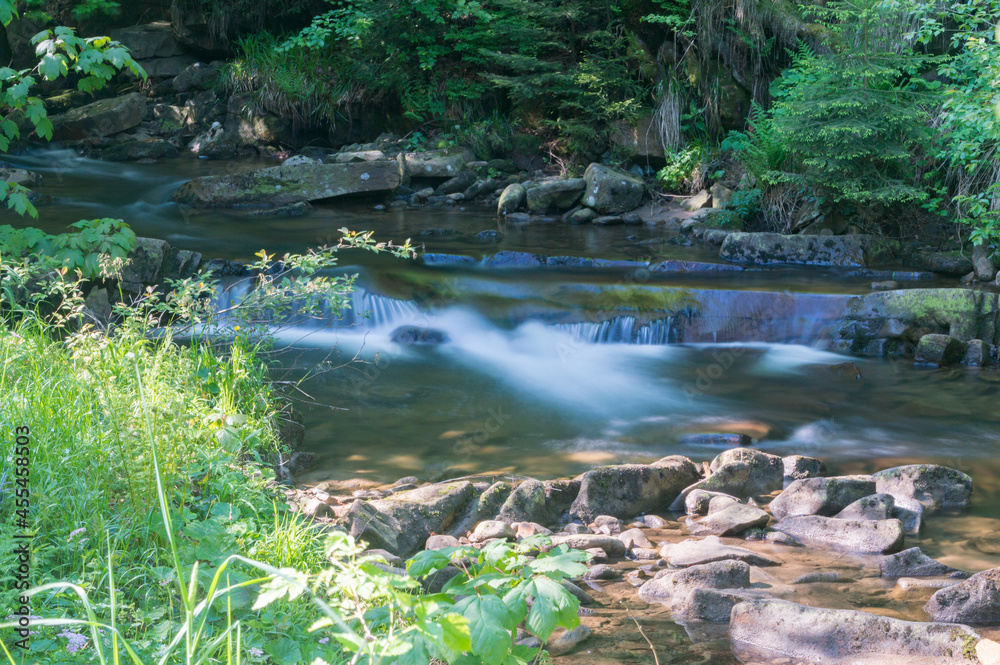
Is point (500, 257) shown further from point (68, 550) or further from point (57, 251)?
point (68, 550)

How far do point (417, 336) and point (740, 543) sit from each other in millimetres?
4307

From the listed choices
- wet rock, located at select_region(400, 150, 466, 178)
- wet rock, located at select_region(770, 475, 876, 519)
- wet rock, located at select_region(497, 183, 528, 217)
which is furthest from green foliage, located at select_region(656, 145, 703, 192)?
wet rock, located at select_region(770, 475, 876, 519)

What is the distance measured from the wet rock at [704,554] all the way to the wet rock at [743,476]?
0.70 m

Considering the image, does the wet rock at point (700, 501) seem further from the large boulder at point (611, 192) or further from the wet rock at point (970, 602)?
the large boulder at point (611, 192)

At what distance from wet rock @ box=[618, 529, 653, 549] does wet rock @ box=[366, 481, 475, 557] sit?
2.63ft

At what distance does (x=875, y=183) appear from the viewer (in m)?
8.93

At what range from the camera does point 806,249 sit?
30.1ft

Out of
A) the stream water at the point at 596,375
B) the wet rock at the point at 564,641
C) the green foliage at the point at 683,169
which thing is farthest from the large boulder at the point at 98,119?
the wet rock at the point at 564,641

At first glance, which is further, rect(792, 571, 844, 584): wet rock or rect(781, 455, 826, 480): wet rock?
rect(781, 455, 826, 480): wet rock

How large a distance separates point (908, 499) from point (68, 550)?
153 inches

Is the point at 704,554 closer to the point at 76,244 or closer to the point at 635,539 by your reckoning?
the point at 635,539

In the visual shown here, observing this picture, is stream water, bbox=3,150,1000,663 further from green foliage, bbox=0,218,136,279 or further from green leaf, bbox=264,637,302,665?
green foliage, bbox=0,218,136,279


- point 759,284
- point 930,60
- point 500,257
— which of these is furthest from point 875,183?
point 500,257

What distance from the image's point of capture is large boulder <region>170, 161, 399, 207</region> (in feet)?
38.1
